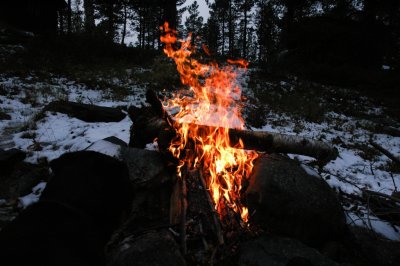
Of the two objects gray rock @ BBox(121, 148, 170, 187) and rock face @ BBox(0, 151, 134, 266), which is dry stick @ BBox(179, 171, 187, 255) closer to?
gray rock @ BBox(121, 148, 170, 187)

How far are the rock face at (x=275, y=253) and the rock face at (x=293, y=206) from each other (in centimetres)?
26

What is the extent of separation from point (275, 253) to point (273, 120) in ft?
27.2

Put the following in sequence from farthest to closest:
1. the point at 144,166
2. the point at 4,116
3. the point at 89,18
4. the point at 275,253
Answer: the point at 89,18
the point at 4,116
the point at 144,166
the point at 275,253

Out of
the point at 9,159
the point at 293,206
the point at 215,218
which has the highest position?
the point at 9,159

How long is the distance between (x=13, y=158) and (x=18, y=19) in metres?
23.1

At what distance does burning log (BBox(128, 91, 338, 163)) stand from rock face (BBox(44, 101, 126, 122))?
11.0ft

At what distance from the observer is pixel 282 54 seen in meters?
24.0

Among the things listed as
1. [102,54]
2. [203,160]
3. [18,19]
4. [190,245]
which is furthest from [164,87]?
[18,19]

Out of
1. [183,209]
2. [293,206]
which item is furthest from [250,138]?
[183,209]

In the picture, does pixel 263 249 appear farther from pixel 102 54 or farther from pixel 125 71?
pixel 102 54

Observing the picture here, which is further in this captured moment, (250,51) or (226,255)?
(250,51)

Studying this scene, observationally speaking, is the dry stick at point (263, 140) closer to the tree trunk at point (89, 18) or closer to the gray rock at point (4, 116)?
the gray rock at point (4, 116)

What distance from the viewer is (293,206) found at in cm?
372

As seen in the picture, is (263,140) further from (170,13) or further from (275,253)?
(170,13)
